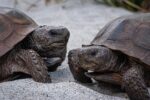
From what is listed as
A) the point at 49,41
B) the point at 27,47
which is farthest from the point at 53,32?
the point at 27,47

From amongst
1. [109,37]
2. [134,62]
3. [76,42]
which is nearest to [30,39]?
[109,37]

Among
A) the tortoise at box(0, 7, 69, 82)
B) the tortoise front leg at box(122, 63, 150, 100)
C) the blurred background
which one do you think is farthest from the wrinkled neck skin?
the blurred background

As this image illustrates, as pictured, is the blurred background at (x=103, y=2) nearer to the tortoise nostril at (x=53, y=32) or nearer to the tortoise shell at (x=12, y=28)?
the tortoise shell at (x=12, y=28)

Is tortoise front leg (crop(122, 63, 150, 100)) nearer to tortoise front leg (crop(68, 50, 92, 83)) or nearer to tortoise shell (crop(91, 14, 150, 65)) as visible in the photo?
tortoise shell (crop(91, 14, 150, 65))

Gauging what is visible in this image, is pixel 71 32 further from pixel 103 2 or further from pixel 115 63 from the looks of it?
pixel 115 63

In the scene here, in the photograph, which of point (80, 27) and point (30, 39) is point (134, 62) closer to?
point (30, 39)

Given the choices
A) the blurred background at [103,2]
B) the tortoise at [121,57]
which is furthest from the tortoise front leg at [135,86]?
the blurred background at [103,2]

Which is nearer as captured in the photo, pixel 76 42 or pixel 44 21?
pixel 76 42
